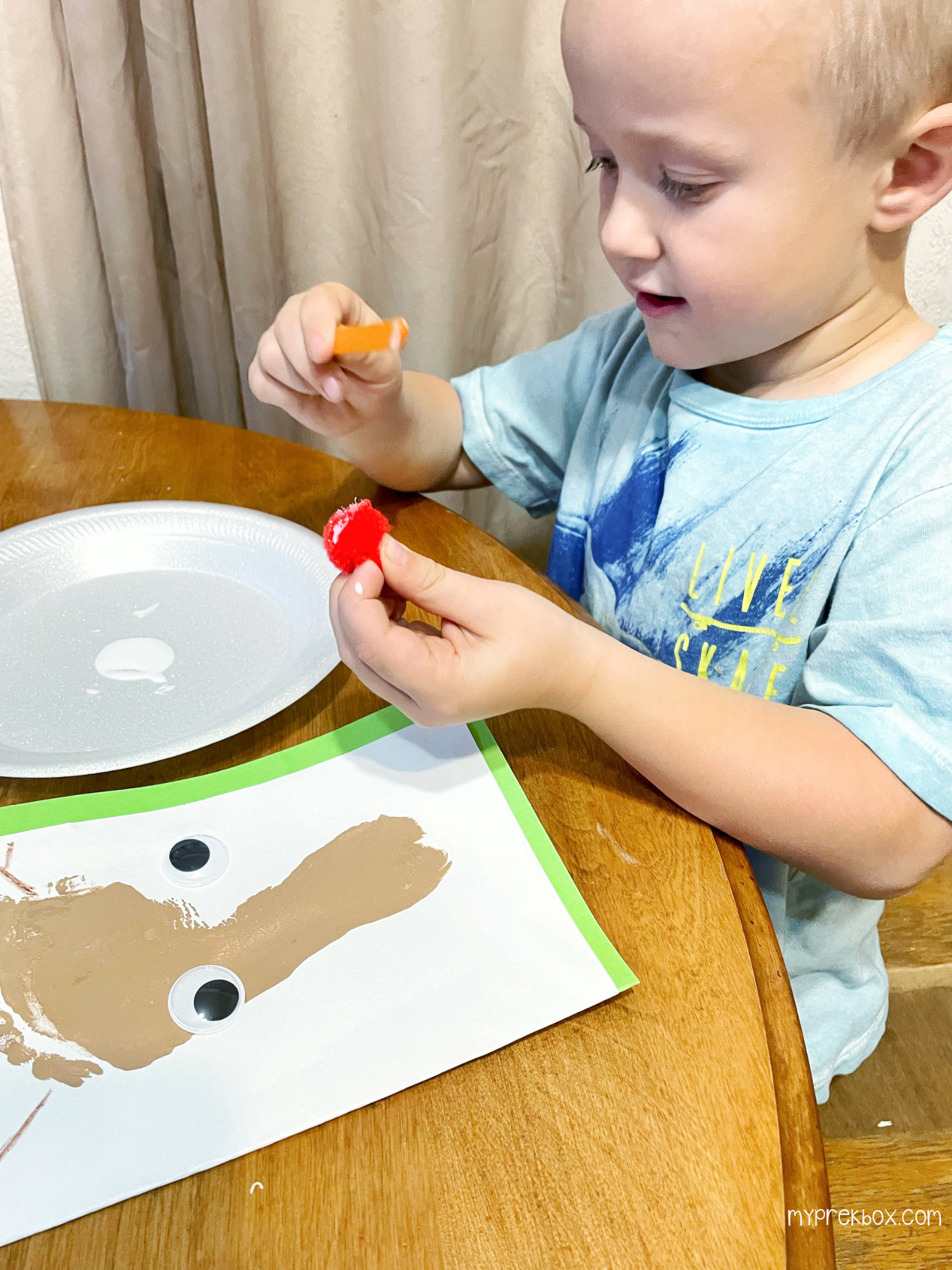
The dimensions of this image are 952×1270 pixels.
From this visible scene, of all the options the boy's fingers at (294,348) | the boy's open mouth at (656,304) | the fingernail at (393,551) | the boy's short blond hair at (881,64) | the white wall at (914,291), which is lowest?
the white wall at (914,291)

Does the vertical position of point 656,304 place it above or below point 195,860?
above

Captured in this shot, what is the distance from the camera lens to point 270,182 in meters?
0.95

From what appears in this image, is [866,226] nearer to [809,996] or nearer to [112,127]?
[809,996]

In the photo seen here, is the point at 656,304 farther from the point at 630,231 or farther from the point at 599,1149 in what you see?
the point at 599,1149

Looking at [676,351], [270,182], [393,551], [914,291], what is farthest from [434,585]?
[914,291]

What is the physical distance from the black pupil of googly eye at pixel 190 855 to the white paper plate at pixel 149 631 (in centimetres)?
5

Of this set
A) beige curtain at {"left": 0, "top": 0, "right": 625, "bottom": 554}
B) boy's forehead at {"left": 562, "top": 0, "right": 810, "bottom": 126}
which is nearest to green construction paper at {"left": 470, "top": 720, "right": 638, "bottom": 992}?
boy's forehead at {"left": 562, "top": 0, "right": 810, "bottom": 126}

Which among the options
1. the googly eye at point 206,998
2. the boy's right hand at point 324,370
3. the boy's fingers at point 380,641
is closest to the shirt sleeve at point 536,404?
the boy's right hand at point 324,370

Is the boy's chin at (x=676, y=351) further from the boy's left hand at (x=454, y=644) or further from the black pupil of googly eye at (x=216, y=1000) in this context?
the black pupil of googly eye at (x=216, y=1000)

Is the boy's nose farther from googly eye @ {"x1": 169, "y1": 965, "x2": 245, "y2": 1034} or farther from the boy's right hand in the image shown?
googly eye @ {"x1": 169, "y1": 965, "x2": 245, "y2": 1034}

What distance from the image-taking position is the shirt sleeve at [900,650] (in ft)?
1.49

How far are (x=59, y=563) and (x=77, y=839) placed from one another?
0.26 meters

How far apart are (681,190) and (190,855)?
1.39 feet

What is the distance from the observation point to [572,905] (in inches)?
17.0
